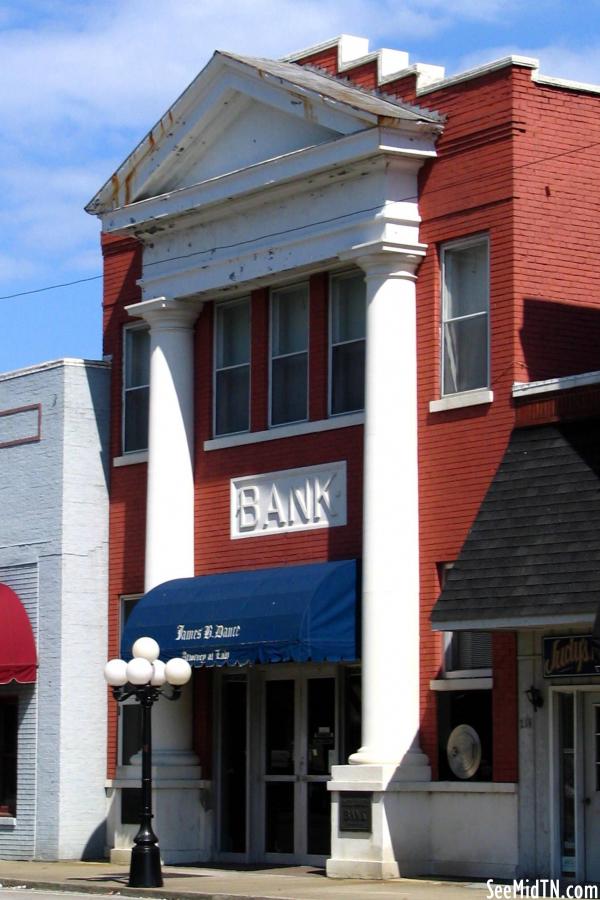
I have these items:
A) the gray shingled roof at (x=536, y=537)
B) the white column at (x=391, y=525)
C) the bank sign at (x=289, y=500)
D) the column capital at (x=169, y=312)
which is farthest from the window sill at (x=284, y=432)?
the gray shingled roof at (x=536, y=537)

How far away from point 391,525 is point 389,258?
332 cm

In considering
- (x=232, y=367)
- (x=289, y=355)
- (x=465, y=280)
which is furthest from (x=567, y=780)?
(x=232, y=367)

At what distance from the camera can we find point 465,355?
22703mm

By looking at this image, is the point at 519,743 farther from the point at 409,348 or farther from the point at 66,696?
the point at 66,696

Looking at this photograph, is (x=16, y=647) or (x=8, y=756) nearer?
(x=16, y=647)

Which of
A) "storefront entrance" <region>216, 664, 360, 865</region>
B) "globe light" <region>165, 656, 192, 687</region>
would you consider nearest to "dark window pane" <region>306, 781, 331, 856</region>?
"storefront entrance" <region>216, 664, 360, 865</region>

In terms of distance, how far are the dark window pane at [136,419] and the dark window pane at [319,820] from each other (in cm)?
601

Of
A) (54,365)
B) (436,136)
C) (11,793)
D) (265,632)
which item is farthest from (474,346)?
(11,793)

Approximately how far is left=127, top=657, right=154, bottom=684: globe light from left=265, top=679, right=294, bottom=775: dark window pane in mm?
4274

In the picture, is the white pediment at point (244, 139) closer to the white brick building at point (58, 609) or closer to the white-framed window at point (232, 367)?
the white-framed window at point (232, 367)

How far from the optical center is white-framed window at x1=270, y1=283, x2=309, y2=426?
25.0m

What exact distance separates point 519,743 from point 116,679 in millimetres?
4672

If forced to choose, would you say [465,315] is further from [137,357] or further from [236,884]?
[236,884]

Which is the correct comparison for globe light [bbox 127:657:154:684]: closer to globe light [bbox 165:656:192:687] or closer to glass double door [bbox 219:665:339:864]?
globe light [bbox 165:656:192:687]
